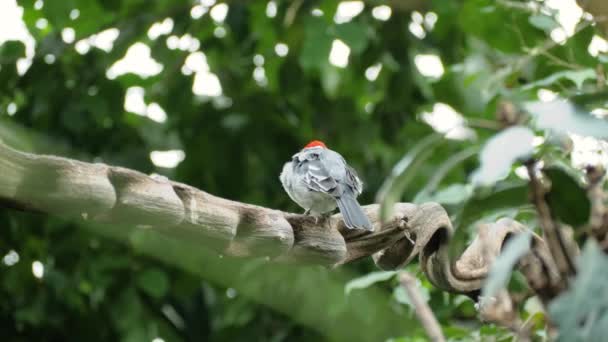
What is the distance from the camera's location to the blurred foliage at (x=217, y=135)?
444 cm

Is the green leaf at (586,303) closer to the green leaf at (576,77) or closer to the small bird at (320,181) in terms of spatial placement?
the green leaf at (576,77)

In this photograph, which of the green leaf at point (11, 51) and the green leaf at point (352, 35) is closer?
the green leaf at point (352, 35)

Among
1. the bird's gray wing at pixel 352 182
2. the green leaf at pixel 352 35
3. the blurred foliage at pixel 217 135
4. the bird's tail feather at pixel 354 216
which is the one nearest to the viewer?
the bird's tail feather at pixel 354 216

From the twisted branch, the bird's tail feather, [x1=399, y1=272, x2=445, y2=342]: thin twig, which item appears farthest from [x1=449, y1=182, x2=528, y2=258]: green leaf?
the bird's tail feather

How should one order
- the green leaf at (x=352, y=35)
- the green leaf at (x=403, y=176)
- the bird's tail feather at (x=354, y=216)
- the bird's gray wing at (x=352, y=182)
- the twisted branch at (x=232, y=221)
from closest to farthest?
the green leaf at (x=403, y=176)
the twisted branch at (x=232, y=221)
the bird's tail feather at (x=354, y=216)
the bird's gray wing at (x=352, y=182)
the green leaf at (x=352, y=35)

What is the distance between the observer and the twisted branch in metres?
1.71

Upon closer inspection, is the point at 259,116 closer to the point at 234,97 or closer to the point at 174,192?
the point at 234,97

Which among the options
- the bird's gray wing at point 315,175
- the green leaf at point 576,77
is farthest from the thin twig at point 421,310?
the bird's gray wing at point 315,175

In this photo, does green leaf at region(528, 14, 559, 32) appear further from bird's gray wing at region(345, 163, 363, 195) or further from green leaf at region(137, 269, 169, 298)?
green leaf at region(137, 269, 169, 298)

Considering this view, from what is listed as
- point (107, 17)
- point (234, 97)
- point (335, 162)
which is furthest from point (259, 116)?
point (335, 162)

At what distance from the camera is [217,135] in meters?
4.98

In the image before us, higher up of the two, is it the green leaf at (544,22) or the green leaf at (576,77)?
the green leaf at (544,22)

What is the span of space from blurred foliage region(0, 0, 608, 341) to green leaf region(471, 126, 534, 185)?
3.09 metres

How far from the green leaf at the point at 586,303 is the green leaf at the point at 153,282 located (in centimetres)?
362
